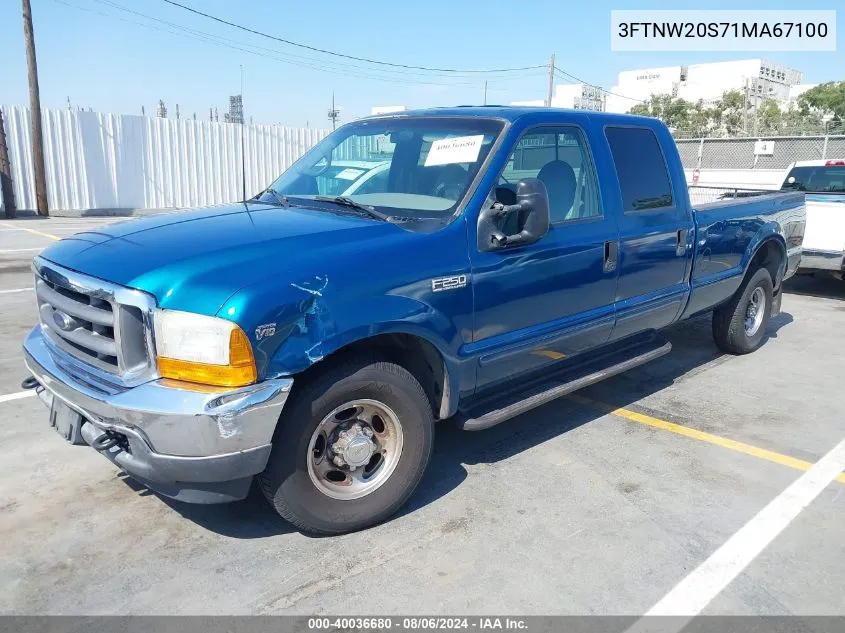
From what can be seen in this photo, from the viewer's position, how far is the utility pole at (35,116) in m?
17.7

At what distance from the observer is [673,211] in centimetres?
484

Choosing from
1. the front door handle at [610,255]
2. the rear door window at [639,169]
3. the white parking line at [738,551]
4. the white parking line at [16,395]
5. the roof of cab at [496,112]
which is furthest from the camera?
the white parking line at [16,395]

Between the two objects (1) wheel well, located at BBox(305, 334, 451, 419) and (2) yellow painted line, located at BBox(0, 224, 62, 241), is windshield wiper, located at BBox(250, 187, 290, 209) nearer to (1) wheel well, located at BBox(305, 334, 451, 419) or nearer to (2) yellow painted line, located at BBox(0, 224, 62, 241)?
(1) wheel well, located at BBox(305, 334, 451, 419)

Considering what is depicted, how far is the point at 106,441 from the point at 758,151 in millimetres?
21344

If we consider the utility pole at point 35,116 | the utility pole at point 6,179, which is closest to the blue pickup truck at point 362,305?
the utility pole at point 35,116

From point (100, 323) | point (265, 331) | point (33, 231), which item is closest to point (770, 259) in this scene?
point (265, 331)

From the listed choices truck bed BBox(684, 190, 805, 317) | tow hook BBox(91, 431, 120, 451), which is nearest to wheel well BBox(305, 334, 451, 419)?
tow hook BBox(91, 431, 120, 451)

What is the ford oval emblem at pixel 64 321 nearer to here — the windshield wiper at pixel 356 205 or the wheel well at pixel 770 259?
the windshield wiper at pixel 356 205

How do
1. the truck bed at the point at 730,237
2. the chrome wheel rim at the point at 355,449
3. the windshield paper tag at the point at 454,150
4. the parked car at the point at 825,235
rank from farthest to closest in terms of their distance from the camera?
the parked car at the point at 825,235
the truck bed at the point at 730,237
the windshield paper tag at the point at 454,150
the chrome wheel rim at the point at 355,449

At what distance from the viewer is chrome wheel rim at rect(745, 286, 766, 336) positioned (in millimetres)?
6352

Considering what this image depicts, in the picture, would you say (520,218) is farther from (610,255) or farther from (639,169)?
(639,169)

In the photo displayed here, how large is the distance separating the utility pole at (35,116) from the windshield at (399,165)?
16.6 m

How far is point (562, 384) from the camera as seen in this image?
13.5 ft

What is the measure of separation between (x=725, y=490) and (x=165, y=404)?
296 centimetres
